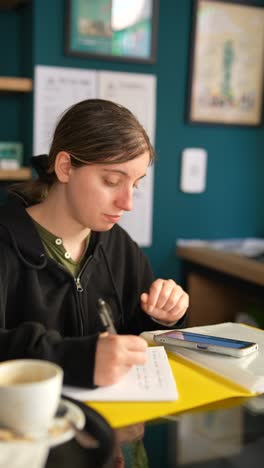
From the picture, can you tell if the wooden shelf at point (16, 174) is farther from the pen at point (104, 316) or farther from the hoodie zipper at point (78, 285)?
the pen at point (104, 316)

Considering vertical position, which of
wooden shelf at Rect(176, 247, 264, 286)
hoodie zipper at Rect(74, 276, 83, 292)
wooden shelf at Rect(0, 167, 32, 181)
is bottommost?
wooden shelf at Rect(176, 247, 264, 286)

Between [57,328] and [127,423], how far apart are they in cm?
53

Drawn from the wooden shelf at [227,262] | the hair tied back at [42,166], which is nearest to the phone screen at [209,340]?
the hair tied back at [42,166]

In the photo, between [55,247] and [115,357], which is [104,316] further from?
[55,247]

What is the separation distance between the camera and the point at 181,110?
9.27 ft

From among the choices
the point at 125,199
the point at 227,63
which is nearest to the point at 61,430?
the point at 125,199

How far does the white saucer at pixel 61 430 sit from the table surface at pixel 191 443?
0.05 feet

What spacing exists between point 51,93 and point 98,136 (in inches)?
53.3

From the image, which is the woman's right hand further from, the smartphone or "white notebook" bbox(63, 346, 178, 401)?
the smartphone

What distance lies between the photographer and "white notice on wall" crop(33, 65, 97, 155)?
247 cm

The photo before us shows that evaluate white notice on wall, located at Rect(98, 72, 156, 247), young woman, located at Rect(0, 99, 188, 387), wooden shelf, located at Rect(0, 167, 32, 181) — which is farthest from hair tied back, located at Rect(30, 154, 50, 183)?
white notice on wall, located at Rect(98, 72, 156, 247)

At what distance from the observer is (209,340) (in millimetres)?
1115

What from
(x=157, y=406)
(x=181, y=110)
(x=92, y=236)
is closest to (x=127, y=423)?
(x=157, y=406)

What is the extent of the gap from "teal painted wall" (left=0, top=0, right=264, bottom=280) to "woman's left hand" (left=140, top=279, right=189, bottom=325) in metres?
1.56
